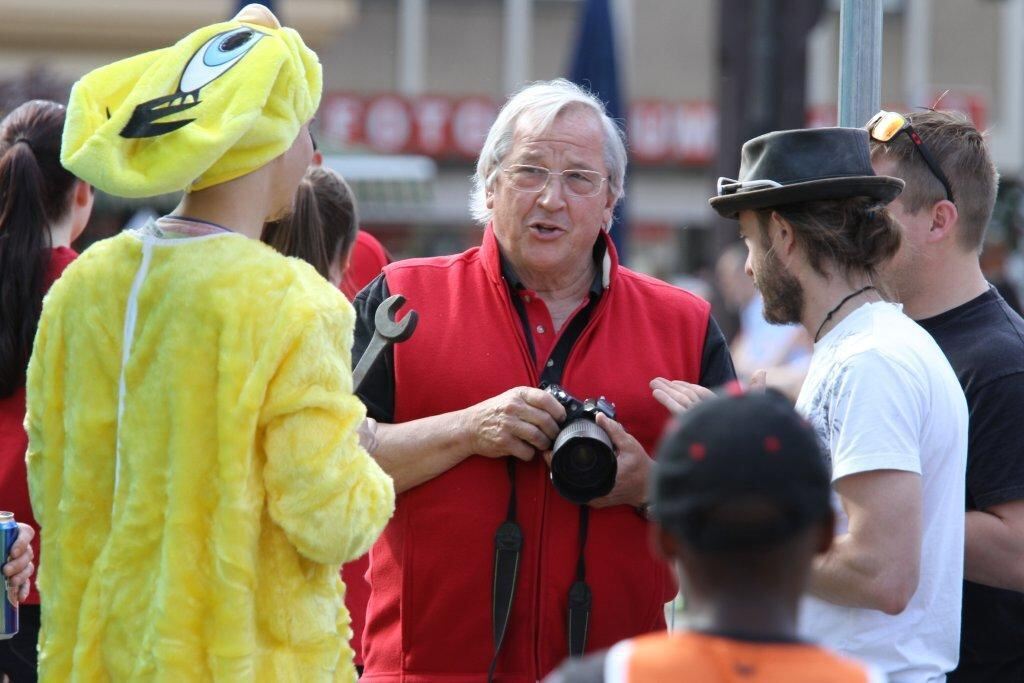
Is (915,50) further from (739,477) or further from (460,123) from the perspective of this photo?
(739,477)

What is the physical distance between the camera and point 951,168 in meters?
3.29

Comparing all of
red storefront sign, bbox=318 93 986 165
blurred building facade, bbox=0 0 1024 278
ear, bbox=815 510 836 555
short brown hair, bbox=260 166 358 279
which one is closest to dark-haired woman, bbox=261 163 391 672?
short brown hair, bbox=260 166 358 279

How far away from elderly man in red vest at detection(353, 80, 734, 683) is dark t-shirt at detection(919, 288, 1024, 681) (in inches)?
22.5

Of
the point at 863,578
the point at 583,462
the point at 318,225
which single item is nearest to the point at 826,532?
the point at 863,578

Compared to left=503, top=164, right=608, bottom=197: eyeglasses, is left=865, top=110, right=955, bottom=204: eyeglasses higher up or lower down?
higher up

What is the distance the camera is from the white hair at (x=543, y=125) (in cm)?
328

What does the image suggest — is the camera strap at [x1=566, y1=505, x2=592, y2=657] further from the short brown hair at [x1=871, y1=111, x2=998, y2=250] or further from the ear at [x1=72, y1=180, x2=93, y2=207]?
the ear at [x1=72, y1=180, x2=93, y2=207]

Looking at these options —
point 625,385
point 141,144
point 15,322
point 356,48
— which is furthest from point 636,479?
point 356,48

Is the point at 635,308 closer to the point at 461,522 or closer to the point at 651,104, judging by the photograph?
the point at 461,522

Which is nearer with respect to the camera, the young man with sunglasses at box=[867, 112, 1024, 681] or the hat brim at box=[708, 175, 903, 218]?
the hat brim at box=[708, 175, 903, 218]

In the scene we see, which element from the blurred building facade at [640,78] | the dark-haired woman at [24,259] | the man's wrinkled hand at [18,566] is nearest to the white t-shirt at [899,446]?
the man's wrinkled hand at [18,566]

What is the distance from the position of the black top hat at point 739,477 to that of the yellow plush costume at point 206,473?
0.77 meters

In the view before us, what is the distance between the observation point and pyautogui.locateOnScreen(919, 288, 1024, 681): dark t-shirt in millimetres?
2980

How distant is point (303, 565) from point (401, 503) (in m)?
0.76
